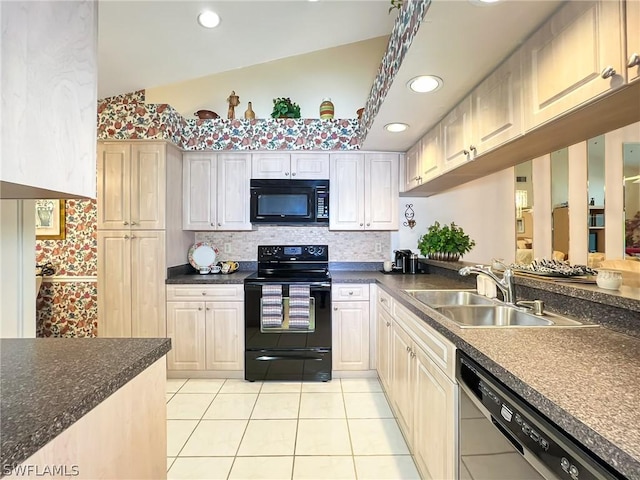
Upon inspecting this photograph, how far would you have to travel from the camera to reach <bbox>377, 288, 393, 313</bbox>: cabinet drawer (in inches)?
95.7

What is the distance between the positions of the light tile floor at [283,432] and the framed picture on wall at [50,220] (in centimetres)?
212

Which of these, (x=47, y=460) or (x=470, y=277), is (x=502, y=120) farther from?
(x=47, y=460)

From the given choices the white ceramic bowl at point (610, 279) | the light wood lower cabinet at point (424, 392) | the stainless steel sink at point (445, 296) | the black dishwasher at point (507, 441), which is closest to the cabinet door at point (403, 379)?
the light wood lower cabinet at point (424, 392)

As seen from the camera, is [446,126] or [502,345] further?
[446,126]

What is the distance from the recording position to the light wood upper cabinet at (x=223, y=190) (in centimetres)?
330

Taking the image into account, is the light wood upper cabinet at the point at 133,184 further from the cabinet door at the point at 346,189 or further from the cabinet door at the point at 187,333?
the cabinet door at the point at 346,189

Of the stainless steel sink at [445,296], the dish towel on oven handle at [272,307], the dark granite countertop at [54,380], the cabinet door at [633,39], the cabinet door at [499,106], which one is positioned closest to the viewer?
the dark granite countertop at [54,380]

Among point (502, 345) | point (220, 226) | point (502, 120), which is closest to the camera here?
point (502, 345)

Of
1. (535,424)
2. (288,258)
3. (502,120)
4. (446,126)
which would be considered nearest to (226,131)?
(288,258)

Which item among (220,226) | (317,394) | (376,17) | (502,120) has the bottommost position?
(317,394)

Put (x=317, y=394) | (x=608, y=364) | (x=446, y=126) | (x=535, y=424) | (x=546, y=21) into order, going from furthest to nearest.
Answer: (x=317, y=394)
(x=446, y=126)
(x=546, y=21)
(x=608, y=364)
(x=535, y=424)

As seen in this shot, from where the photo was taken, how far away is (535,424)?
2.63 ft

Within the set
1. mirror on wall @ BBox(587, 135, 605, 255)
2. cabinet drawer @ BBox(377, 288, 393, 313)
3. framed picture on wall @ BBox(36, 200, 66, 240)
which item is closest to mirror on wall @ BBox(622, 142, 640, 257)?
mirror on wall @ BBox(587, 135, 605, 255)

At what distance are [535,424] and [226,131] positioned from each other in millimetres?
3314
